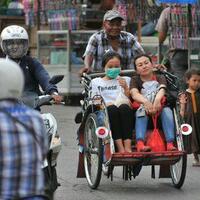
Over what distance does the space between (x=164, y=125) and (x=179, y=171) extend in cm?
57

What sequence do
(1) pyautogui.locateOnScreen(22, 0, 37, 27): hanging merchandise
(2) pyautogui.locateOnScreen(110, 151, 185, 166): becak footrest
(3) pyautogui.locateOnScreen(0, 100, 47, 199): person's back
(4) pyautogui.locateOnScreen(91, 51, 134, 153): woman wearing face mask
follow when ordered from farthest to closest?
(1) pyautogui.locateOnScreen(22, 0, 37, 27): hanging merchandise
(4) pyautogui.locateOnScreen(91, 51, 134, 153): woman wearing face mask
(2) pyautogui.locateOnScreen(110, 151, 185, 166): becak footrest
(3) pyautogui.locateOnScreen(0, 100, 47, 199): person's back

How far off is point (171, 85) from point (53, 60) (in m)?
9.45

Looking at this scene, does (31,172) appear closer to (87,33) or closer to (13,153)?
(13,153)

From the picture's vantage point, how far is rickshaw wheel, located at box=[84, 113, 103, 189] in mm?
8016

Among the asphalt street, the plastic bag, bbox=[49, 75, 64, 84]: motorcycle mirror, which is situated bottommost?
the asphalt street

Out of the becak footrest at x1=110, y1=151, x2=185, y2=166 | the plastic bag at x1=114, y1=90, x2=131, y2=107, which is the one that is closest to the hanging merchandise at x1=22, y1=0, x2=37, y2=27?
the plastic bag at x1=114, y1=90, x2=131, y2=107

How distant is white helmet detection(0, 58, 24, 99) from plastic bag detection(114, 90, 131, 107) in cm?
438

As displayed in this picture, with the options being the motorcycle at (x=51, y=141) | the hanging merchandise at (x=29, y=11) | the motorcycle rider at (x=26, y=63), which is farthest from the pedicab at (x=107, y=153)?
the hanging merchandise at (x=29, y=11)

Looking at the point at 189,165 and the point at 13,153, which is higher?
the point at 13,153

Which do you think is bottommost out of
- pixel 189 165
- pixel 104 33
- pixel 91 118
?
pixel 189 165

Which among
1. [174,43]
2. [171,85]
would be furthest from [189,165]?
[174,43]

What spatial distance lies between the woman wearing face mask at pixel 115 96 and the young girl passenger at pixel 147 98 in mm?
94

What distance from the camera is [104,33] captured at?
375 inches

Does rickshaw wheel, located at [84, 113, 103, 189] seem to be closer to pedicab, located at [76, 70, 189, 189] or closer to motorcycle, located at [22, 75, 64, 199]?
pedicab, located at [76, 70, 189, 189]
